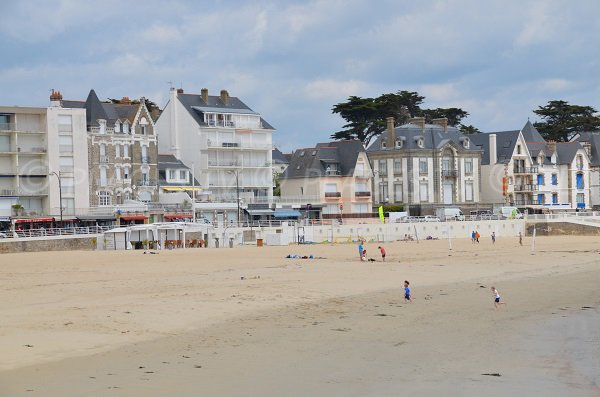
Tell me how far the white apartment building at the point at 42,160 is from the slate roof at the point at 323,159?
68.0 ft

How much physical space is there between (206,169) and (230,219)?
565 cm

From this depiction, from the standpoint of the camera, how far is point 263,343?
19.4 m

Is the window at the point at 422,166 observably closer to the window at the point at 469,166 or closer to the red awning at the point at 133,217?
the window at the point at 469,166

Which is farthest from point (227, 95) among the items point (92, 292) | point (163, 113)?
point (92, 292)

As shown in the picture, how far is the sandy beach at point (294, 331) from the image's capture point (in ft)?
51.5

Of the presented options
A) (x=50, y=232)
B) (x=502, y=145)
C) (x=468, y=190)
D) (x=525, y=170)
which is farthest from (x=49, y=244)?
(x=525, y=170)

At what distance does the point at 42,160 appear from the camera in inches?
2504

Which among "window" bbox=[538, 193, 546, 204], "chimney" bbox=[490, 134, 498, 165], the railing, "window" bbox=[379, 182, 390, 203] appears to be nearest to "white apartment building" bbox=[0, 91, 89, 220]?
the railing

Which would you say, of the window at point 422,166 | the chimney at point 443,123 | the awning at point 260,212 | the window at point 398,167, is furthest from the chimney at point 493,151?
the awning at point 260,212

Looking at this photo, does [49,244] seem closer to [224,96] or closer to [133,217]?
[133,217]

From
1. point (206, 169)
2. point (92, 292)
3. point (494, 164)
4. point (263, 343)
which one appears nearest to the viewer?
point (263, 343)

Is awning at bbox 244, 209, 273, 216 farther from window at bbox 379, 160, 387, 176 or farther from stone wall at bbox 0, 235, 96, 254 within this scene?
stone wall at bbox 0, 235, 96, 254

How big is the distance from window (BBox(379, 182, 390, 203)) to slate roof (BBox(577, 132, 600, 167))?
2685 cm

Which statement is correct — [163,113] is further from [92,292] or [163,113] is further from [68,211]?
[92,292]
